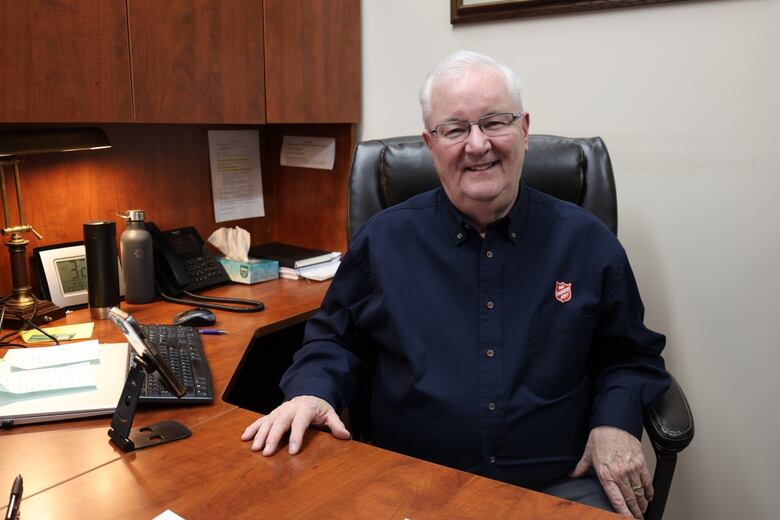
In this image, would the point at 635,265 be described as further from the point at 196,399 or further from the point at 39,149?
the point at 39,149

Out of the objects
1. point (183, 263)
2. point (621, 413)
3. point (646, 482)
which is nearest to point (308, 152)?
point (183, 263)

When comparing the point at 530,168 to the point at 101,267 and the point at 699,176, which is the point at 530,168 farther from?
the point at 101,267

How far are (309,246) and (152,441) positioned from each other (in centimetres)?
139

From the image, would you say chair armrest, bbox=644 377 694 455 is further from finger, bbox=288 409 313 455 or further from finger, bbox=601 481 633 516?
finger, bbox=288 409 313 455

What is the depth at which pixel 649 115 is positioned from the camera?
5.57 feet

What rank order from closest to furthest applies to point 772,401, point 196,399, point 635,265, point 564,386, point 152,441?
point 152,441, point 196,399, point 564,386, point 772,401, point 635,265

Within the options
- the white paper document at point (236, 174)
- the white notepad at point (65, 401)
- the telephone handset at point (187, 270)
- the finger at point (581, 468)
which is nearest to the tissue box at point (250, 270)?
the telephone handset at point (187, 270)

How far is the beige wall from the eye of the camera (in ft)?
5.19

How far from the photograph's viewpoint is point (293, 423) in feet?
3.52

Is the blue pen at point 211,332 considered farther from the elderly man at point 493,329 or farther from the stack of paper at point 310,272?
the stack of paper at point 310,272

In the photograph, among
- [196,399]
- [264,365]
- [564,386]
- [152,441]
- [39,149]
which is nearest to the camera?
[152,441]

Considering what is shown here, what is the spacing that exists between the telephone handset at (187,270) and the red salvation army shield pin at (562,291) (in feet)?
2.71

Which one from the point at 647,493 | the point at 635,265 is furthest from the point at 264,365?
the point at 647,493

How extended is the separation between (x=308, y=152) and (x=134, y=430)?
55.3 inches
